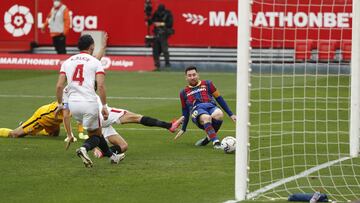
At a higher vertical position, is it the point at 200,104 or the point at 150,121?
the point at 200,104

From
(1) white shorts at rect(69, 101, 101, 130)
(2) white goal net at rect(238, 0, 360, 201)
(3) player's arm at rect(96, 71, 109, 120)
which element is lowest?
(2) white goal net at rect(238, 0, 360, 201)

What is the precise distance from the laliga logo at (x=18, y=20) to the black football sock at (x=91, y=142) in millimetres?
23924

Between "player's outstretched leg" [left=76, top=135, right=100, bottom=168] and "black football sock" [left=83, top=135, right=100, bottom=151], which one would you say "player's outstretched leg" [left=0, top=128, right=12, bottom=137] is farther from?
"black football sock" [left=83, top=135, right=100, bottom=151]

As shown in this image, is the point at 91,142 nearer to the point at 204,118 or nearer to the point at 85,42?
the point at 85,42

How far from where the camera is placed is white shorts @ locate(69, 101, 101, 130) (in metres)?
15.3

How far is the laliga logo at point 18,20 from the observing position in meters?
38.8

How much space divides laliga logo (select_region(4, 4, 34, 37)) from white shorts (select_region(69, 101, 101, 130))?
78.1 feet

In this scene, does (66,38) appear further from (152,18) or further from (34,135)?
(34,135)

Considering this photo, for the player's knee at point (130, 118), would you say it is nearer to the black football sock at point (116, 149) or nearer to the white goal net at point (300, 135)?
the black football sock at point (116, 149)

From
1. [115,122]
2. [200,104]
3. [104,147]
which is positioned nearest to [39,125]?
[115,122]

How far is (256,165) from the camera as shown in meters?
15.6

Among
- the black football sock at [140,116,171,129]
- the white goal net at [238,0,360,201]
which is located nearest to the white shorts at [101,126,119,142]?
the black football sock at [140,116,171,129]

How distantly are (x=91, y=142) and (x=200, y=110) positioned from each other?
10.3 feet

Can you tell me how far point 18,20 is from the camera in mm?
38844
